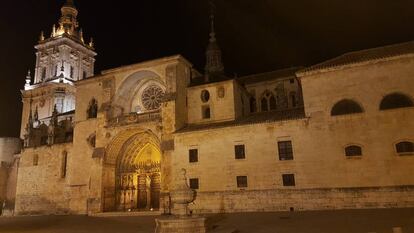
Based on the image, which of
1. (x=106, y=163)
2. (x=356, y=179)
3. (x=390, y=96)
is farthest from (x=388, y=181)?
(x=106, y=163)

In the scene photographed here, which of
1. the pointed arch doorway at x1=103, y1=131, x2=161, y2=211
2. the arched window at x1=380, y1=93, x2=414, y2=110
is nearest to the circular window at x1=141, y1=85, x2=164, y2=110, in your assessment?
the pointed arch doorway at x1=103, y1=131, x2=161, y2=211

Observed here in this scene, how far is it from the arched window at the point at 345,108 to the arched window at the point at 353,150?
6.53 feet

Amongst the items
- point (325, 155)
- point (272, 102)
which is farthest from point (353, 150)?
point (272, 102)

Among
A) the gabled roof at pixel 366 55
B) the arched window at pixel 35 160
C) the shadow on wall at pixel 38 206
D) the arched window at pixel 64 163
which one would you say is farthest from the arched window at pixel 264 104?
the arched window at pixel 35 160

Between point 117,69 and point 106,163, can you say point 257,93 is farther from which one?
point 106,163

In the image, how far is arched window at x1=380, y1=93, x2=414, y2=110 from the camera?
52.3 feet

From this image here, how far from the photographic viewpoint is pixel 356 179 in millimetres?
16047

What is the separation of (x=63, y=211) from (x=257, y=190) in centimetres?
1726

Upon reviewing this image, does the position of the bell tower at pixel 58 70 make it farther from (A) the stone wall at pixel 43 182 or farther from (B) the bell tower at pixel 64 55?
(A) the stone wall at pixel 43 182

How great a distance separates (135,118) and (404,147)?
17.9 metres

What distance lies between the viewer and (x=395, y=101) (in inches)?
639

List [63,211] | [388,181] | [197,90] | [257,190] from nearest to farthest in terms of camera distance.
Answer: [388,181], [257,190], [197,90], [63,211]

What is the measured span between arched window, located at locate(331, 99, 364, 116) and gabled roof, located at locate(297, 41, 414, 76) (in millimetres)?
2208

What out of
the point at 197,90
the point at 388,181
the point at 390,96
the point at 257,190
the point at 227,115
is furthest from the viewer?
the point at 197,90
